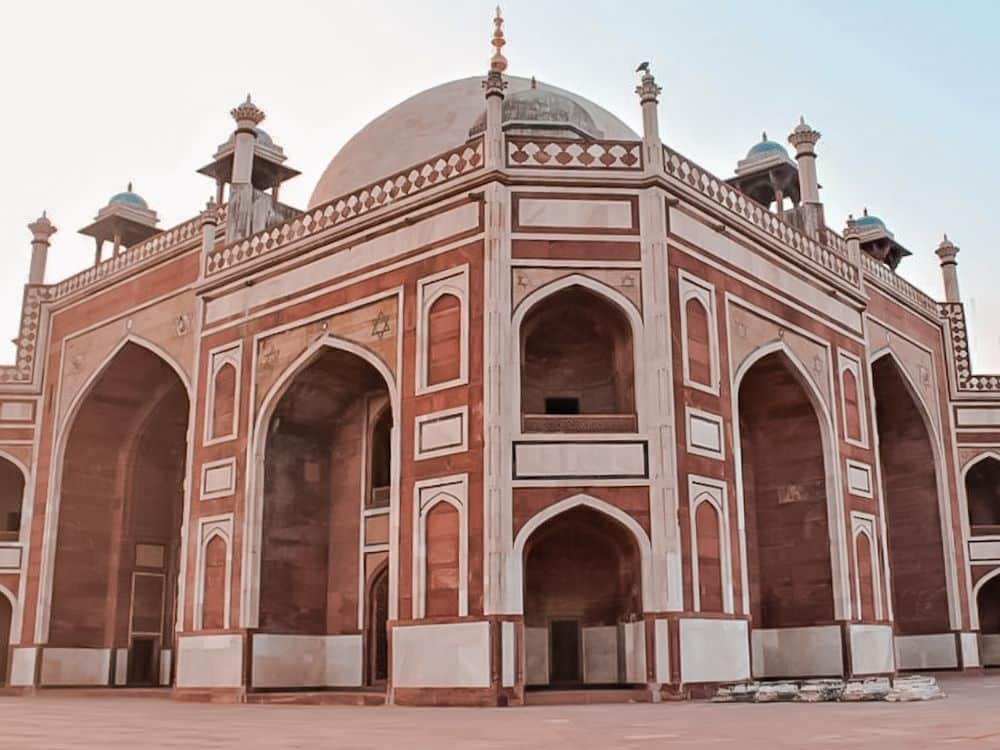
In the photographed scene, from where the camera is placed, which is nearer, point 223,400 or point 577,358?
point 577,358

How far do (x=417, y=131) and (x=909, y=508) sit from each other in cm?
1213

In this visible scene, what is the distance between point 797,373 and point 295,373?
23.8 ft

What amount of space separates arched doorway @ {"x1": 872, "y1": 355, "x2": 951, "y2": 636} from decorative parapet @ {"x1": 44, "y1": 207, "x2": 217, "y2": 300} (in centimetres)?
1286

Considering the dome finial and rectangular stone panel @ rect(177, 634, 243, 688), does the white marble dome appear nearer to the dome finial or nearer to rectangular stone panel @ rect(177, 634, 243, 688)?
the dome finial

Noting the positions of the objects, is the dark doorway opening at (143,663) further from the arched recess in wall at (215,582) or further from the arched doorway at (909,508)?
the arched doorway at (909,508)

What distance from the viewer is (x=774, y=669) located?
50.2 ft

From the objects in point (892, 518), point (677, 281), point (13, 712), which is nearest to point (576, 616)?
point (677, 281)

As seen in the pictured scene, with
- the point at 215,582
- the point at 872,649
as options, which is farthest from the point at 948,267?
the point at 215,582

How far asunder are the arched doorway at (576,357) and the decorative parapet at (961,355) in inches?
451

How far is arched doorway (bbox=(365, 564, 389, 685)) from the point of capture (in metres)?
15.4

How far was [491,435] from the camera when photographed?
40.4ft

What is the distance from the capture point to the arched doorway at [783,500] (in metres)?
15.3

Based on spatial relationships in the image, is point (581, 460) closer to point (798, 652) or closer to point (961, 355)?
point (798, 652)

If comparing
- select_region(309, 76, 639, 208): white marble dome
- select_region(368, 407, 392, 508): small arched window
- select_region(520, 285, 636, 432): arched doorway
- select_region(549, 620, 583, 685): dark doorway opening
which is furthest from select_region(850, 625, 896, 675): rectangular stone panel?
select_region(309, 76, 639, 208): white marble dome
